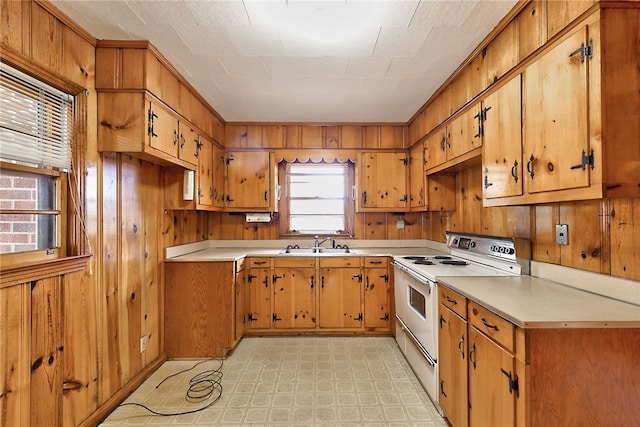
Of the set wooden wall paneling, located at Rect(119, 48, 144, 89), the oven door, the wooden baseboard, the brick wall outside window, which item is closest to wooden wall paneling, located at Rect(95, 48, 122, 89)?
wooden wall paneling, located at Rect(119, 48, 144, 89)

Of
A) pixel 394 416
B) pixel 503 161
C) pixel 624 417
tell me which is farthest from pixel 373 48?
pixel 394 416

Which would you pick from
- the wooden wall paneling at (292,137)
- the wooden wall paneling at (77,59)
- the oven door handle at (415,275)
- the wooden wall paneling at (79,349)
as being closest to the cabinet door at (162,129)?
the wooden wall paneling at (77,59)

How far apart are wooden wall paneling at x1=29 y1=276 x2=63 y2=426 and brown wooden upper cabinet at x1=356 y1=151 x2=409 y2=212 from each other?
→ 2.82 meters

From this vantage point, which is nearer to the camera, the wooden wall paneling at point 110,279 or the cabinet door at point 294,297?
the wooden wall paneling at point 110,279

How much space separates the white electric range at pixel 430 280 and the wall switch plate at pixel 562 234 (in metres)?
0.31

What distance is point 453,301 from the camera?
5.60 ft

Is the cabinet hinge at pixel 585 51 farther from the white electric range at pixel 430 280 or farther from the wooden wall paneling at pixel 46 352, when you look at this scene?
the wooden wall paneling at pixel 46 352

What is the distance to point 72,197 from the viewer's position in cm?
173

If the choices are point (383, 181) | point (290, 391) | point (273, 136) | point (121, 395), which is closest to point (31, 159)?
point (121, 395)

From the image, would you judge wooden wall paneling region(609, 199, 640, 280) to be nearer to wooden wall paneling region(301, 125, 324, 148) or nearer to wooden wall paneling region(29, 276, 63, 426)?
wooden wall paneling region(301, 125, 324, 148)

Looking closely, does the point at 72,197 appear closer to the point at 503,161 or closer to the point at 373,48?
the point at 373,48

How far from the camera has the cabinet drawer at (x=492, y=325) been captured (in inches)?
46.9

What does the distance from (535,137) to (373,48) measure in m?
1.19

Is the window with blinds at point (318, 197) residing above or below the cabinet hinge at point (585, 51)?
below
